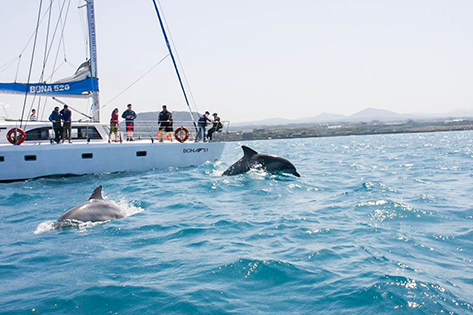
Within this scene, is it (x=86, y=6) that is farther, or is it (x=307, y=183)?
(x=86, y=6)

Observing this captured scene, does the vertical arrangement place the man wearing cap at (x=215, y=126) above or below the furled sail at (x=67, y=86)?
below

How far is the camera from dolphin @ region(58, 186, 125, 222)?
916 centimetres

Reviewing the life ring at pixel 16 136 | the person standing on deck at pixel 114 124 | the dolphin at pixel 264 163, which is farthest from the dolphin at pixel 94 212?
the person standing on deck at pixel 114 124

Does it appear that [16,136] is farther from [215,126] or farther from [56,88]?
[215,126]

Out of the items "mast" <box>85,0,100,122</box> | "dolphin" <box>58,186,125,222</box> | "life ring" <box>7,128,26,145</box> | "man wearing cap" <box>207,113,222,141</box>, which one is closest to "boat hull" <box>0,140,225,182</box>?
"life ring" <box>7,128,26,145</box>

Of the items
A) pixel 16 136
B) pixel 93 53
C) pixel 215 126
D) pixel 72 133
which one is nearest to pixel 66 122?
pixel 72 133

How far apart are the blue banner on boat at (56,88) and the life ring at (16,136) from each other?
3494 mm

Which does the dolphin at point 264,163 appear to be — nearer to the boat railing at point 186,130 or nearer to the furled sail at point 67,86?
the boat railing at point 186,130

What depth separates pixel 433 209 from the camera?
10219 mm

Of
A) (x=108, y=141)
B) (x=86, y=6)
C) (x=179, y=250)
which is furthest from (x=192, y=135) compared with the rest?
(x=179, y=250)

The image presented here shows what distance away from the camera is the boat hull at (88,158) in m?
17.4

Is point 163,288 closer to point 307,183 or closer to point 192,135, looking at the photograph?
point 307,183

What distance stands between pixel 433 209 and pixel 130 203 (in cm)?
734

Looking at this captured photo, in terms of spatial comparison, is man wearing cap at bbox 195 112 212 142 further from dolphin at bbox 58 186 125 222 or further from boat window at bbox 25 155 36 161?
dolphin at bbox 58 186 125 222
